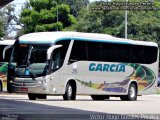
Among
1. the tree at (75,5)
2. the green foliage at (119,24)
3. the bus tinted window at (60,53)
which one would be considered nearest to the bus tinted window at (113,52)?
the bus tinted window at (60,53)

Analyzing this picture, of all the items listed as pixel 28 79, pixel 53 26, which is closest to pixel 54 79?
pixel 28 79

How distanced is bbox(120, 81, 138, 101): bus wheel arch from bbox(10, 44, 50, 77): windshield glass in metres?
5.78

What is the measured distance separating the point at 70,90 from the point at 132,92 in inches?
175

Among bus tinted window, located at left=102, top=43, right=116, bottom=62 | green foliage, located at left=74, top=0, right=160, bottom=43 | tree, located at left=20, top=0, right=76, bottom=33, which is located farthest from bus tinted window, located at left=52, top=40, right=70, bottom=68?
tree, located at left=20, top=0, right=76, bottom=33

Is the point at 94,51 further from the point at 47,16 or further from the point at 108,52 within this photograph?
the point at 47,16

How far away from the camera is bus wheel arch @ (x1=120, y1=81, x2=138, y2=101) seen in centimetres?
3090

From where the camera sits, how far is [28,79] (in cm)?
2711

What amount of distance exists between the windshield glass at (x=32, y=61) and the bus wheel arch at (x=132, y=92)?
19.0 ft

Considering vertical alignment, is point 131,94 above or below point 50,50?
below

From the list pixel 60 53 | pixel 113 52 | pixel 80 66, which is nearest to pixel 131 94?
pixel 113 52

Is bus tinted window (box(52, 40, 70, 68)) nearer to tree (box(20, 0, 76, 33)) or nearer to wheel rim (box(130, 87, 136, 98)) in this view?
wheel rim (box(130, 87, 136, 98))

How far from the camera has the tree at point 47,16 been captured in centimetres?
6968

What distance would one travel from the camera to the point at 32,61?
27.1 metres

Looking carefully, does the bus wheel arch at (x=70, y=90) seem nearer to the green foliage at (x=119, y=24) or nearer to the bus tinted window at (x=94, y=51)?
the bus tinted window at (x=94, y=51)
